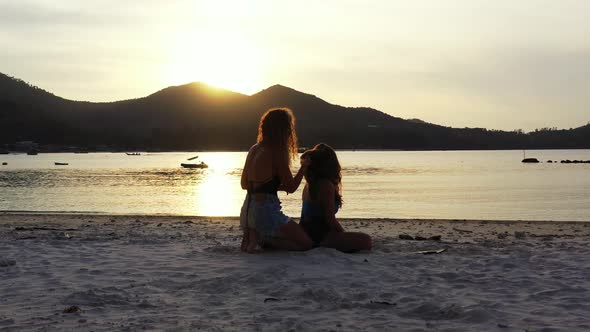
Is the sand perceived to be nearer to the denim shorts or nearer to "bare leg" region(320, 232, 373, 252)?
"bare leg" region(320, 232, 373, 252)

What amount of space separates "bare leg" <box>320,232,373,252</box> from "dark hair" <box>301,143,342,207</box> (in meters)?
0.63

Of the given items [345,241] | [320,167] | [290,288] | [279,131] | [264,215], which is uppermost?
[279,131]

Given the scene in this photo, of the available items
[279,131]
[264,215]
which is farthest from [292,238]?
[279,131]

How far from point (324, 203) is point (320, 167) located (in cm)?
47

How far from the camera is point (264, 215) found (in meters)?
7.99

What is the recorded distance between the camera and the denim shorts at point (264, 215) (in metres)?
7.98

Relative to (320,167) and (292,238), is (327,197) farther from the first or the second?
(292,238)

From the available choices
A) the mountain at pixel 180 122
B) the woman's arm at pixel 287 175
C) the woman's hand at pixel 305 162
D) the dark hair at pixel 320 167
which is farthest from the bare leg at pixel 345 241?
the mountain at pixel 180 122

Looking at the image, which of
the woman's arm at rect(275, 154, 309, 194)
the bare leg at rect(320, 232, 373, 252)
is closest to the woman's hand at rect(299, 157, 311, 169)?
the woman's arm at rect(275, 154, 309, 194)

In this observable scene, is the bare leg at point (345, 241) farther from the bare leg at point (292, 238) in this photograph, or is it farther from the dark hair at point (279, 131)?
the dark hair at point (279, 131)

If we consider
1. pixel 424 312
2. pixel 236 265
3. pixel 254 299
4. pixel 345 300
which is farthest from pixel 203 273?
pixel 424 312

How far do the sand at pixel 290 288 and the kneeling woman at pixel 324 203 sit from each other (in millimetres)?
256

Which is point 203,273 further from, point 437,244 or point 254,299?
point 437,244

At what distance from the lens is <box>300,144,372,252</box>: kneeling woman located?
7992 mm
